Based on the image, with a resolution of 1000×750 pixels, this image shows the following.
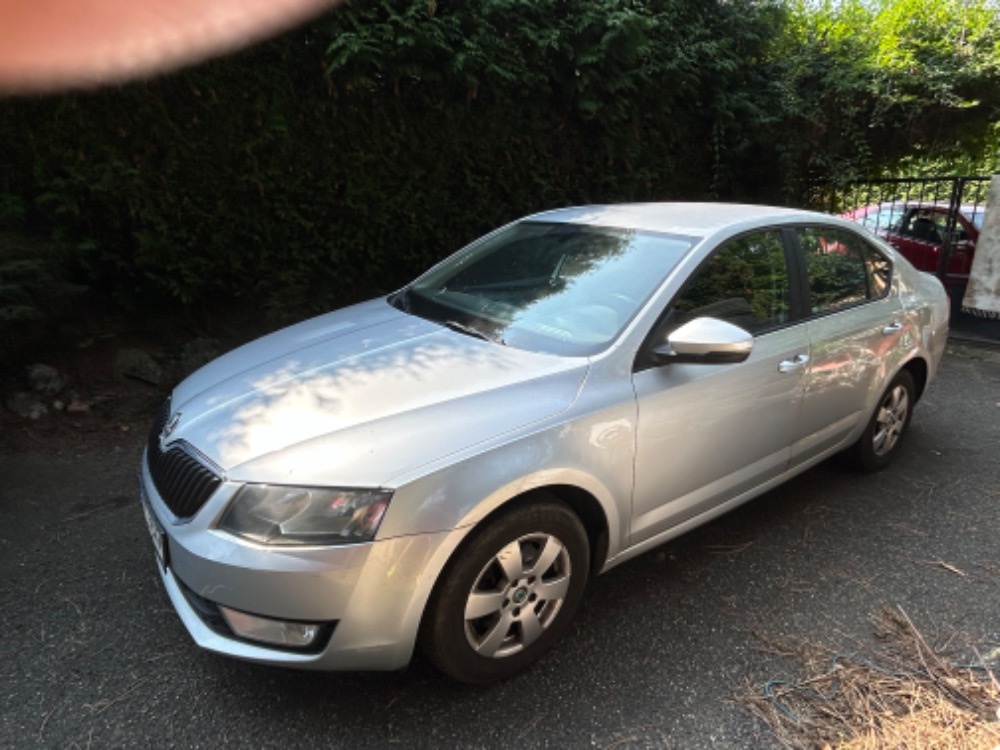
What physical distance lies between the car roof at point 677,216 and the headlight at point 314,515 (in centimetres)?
181

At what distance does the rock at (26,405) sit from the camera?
440 cm

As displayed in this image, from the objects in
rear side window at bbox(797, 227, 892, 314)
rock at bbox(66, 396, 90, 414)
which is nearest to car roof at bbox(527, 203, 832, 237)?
rear side window at bbox(797, 227, 892, 314)

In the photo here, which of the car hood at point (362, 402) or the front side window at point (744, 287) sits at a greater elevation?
the front side window at point (744, 287)

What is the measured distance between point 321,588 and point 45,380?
146 inches

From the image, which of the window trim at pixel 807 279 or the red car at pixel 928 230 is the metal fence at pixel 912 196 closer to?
the red car at pixel 928 230

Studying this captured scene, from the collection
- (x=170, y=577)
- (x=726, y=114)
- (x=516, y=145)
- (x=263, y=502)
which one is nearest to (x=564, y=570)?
(x=263, y=502)

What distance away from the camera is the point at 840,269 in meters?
3.52

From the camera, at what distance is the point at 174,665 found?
2.38 meters

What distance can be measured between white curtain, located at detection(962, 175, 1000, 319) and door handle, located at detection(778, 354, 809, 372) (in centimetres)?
541

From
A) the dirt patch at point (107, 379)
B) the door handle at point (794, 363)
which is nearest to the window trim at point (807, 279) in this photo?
the door handle at point (794, 363)

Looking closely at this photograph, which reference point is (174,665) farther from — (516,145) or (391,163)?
(516,145)

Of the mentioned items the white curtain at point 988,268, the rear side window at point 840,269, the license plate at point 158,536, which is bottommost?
the white curtain at point 988,268

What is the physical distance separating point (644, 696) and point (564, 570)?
471mm

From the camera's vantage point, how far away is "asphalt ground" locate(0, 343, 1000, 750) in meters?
2.13
